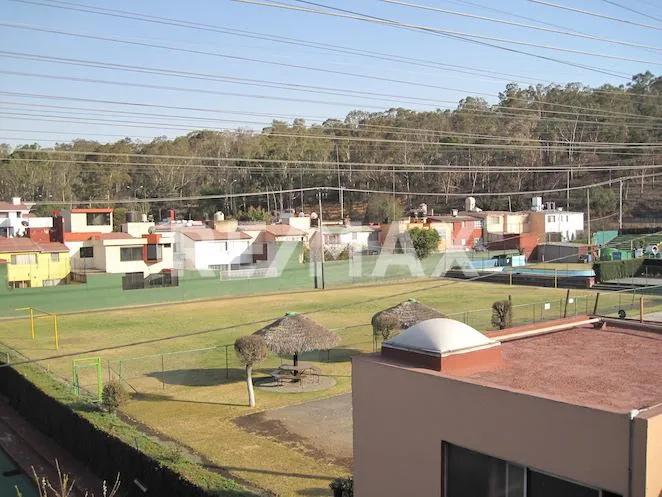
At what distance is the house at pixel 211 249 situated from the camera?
50.1m

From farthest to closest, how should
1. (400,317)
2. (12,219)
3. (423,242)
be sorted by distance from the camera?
1. (12,219)
2. (423,242)
3. (400,317)

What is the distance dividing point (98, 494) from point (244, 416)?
468 centimetres

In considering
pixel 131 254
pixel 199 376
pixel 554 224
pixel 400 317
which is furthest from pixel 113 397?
pixel 554 224

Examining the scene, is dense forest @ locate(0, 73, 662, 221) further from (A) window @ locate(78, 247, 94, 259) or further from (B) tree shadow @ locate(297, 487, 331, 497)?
(B) tree shadow @ locate(297, 487, 331, 497)

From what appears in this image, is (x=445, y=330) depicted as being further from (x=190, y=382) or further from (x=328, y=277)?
(x=328, y=277)

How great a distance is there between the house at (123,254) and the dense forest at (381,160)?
2747 cm

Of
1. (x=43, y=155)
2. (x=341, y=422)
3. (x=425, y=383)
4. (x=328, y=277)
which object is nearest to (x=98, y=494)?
(x=341, y=422)

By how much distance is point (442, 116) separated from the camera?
84625 millimetres

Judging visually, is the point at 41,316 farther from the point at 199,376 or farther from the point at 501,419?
the point at 501,419

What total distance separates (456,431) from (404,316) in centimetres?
1576

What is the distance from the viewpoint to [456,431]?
734 cm

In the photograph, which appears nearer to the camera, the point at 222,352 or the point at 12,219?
the point at 222,352

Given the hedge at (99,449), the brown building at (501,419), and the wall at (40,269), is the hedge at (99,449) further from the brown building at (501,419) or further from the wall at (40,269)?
the wall at (40,269)

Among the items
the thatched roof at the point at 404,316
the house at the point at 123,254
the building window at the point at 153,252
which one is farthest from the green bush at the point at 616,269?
the building window at the point at 153,252
